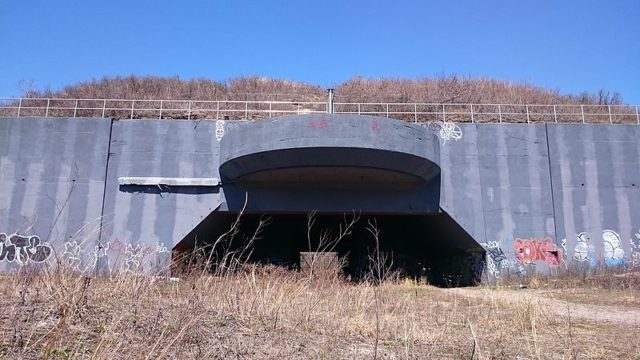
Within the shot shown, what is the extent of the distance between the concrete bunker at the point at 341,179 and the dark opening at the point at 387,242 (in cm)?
8

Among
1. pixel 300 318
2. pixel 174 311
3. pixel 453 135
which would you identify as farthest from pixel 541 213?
pixel 174 311

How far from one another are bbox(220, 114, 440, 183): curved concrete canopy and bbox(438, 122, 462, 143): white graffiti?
4.53 feet

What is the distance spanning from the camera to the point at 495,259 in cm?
1816

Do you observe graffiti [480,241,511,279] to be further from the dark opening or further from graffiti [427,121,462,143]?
graffiti [427,121,462,143]

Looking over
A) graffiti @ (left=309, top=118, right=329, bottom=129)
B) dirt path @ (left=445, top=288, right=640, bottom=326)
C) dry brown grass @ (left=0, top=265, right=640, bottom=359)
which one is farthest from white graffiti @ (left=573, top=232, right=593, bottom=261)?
dry brown grass @ (left=0, top=265, right=640, bottom=359)

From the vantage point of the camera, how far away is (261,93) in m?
29.7

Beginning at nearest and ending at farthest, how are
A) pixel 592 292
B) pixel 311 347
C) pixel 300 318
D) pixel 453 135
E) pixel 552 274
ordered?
pixel 311 347
pixel 300 318
pixel 592 292
pixel 552 274
pixel 453 135

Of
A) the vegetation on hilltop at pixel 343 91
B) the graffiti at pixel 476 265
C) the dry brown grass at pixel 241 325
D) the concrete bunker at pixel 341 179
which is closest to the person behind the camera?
the dry brown grass at pixel 241 325

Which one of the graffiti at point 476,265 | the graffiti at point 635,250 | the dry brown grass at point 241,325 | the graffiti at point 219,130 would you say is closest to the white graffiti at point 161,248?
the graffiti at point 219,130

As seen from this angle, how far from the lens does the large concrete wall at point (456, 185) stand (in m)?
18.2

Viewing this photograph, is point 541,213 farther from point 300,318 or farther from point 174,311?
point 174,311

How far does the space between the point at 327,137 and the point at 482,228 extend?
7175 mm

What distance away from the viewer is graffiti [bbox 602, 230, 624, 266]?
59.1 ft

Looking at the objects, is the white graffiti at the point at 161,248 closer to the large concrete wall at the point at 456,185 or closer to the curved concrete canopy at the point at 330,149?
the large concrete wall at the point at 456,185
